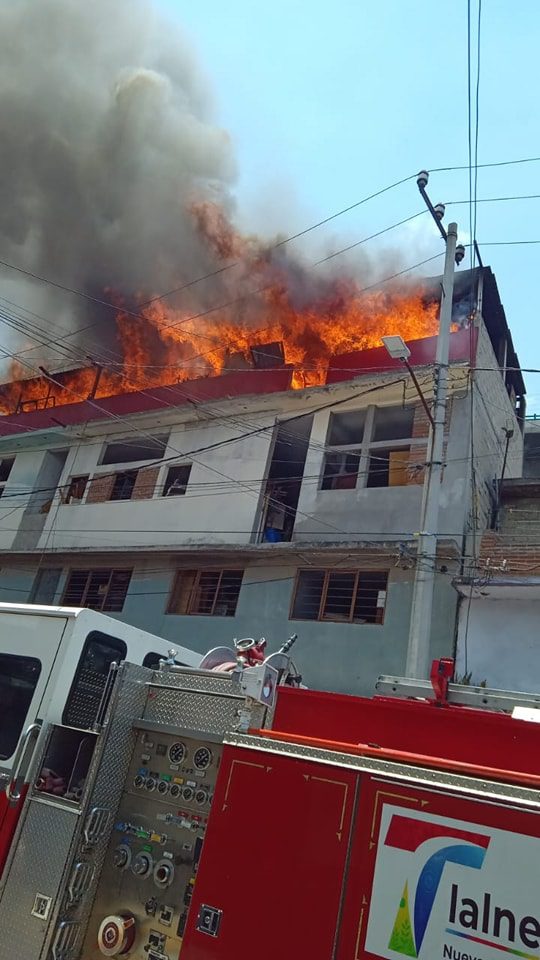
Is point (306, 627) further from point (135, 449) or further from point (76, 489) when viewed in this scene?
point (76, 489)

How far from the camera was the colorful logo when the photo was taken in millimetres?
2508

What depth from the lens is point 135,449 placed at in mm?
18547

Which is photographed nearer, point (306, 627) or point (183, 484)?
point (306, 627)

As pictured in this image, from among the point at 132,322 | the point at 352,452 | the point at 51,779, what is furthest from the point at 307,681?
the point at 132,322

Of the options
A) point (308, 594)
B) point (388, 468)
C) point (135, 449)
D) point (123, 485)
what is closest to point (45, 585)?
point (123, 485)

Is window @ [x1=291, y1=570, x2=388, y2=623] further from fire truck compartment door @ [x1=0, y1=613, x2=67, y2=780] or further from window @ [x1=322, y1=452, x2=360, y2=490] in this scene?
fire truck compartment door @ [x1=0, y1=613, x2=67, y2=780]

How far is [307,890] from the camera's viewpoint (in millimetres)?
2826

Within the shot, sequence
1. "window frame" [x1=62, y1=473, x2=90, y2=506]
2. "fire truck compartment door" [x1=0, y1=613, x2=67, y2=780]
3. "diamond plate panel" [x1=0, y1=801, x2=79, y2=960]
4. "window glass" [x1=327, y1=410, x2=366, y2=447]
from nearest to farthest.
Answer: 1. "diamond plate panel" [x1=0, y1=801, x2=79, y2=960]
2. "fire truck compartment door" [x1=0, y1=613, x2=67, y2=780]
3. "window glass" [x1=327, y1=410, x2=366, y2=447]
4. "window frame" [x1=62, y1=473, x2=90, y2=506]

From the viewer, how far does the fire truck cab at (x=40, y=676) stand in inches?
156

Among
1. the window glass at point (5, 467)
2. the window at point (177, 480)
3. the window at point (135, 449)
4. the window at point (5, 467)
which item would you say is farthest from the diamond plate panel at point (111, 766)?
the window glass at point (5, 467)

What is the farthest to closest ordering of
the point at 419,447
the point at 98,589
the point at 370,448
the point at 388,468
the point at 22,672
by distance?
the point at 98,589, the point at 370,448, the point at 388,468, the point at 419,447, the point at 22,672

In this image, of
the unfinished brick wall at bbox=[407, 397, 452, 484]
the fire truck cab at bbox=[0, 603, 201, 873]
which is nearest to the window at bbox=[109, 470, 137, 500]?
the unfinished brick wall at bbox=[407, 397, 452, 484]

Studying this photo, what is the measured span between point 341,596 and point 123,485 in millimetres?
7775

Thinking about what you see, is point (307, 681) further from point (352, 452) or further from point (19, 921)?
point (19, 921)
